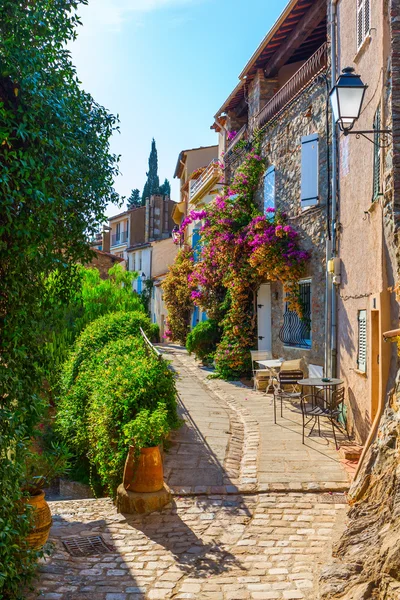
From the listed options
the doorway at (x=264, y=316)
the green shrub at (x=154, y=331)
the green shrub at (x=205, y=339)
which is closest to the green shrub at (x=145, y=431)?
the doorway at (x=264, y=316)

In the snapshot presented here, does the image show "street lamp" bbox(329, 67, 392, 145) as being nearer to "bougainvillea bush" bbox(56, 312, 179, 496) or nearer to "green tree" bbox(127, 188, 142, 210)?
"bougainvillea bush" bbox(56, 312, 179, 496)

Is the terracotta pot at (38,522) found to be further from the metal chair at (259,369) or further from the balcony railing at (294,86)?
the balcony railing at (294,86)

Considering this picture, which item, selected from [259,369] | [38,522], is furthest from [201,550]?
[259,369]

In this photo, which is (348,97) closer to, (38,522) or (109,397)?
(109,397)

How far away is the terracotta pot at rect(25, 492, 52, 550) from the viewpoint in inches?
210

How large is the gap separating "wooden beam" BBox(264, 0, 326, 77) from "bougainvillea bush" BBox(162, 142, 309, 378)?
7.66ft

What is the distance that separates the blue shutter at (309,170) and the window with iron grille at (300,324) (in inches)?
74.0

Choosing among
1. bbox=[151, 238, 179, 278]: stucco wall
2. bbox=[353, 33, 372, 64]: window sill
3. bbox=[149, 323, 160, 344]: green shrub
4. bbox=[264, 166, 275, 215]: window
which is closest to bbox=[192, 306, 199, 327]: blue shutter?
bbox=[149, 323, 160, 344]: green shrub

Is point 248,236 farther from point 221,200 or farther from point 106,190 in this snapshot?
point 106,190

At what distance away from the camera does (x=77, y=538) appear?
6.15 metres

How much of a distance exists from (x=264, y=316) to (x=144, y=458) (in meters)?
8.75

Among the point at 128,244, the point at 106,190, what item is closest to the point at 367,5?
the point at 106,190

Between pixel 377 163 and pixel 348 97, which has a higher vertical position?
pixel 348 97

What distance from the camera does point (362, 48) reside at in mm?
8898
